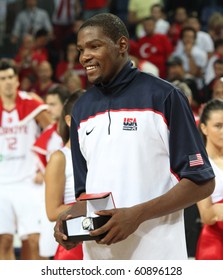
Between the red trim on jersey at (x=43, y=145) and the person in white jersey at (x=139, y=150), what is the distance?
3621 mm

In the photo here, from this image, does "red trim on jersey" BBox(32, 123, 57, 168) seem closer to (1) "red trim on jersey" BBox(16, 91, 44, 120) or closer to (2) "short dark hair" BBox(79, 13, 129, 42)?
(1) "red trim on jersey" BBox(16, 91, 44, 120)

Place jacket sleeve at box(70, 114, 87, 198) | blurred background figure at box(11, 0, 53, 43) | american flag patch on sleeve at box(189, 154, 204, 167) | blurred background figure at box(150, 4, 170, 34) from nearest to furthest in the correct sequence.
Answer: american flag patch on sleeve at box(189, 154, 204, 167) < jacket sleeve at box(70, 114, 87, 198) < blurred background figure at box(150, 4, 170, 34) < blurred background figure at box(11, 0, 53, 43)

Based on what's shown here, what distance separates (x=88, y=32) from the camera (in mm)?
3133

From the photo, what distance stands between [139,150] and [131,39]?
1058 cm

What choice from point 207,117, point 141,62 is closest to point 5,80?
point 207,117

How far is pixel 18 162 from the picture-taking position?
285 inches

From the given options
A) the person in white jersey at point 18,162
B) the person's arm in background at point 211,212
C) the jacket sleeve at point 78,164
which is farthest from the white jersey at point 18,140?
the jacket sleeve at point 78,164

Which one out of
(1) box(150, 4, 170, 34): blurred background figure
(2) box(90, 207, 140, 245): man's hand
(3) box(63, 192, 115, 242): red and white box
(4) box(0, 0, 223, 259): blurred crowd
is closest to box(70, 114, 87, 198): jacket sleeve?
(3) box(63, 192, 115, 242): red and white box

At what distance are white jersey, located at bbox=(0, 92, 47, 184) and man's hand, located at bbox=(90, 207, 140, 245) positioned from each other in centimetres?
432

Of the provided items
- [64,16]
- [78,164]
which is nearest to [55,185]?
[78,164]

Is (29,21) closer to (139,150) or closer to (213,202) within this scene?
(213,202)

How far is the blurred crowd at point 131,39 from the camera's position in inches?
437

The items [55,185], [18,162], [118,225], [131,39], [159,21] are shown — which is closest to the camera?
[118,225]

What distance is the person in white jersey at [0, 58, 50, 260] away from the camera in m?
6.89
